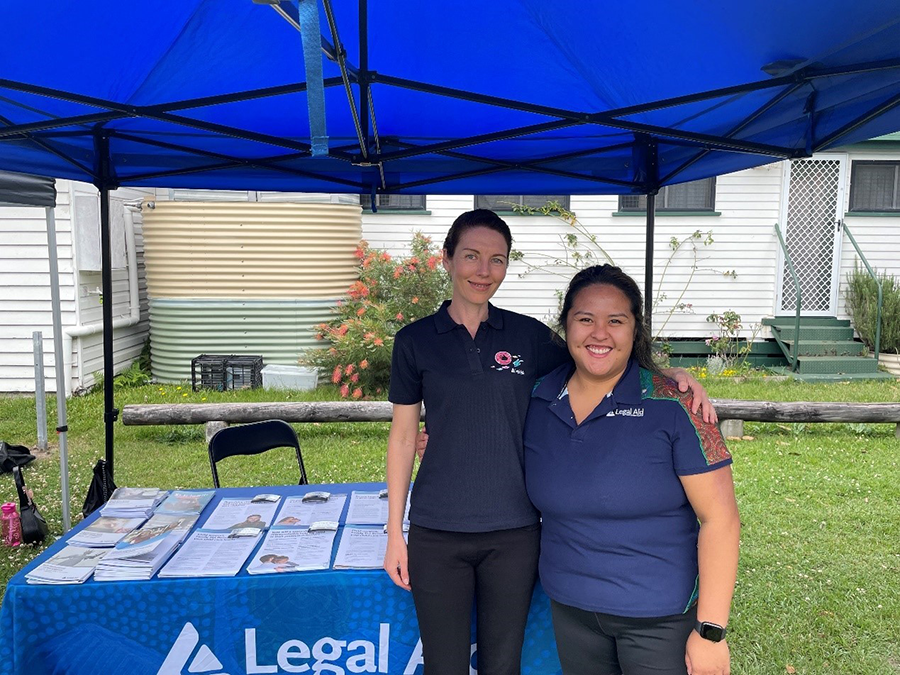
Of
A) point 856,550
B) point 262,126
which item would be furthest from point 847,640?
point 262,126

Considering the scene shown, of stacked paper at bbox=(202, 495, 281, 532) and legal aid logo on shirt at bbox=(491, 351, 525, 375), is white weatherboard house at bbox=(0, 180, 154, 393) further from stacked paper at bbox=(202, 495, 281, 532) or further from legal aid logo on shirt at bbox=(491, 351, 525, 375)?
legal aid logo on shirt at bbox=(491, 351, 525, 375)

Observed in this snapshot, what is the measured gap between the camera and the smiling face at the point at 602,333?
205 centimetres

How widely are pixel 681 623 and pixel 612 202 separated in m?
9.24

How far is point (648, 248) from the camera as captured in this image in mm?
4473

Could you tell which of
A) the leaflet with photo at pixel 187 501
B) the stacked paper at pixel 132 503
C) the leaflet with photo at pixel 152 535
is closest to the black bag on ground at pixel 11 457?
the stacked paper at pixel 132 503

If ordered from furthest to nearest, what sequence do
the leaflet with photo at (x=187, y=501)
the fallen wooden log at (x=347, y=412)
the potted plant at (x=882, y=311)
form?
the potted plant at (x=882, y=311)
the fallen wooden log at (x=347, y=412)
the leaflet with photo at (x=187, y=501)

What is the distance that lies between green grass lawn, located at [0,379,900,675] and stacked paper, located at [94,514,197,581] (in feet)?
6.42

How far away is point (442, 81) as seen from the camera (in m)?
2.88

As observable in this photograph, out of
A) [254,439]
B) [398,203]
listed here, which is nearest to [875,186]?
[398,203]

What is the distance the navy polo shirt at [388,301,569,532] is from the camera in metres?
2.15

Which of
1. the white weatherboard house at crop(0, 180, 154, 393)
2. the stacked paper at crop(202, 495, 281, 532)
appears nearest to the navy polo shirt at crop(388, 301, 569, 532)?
the stacked paper at crop(202, 495, 281, 532)

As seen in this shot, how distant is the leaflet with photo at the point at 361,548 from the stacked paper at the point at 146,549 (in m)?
0.68

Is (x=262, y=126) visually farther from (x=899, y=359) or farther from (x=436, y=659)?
(x=899, y=359)

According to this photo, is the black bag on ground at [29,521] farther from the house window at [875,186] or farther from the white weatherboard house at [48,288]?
the house window at [875,186]
